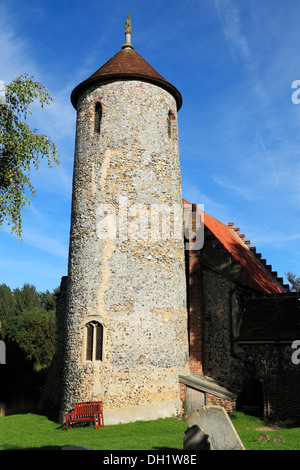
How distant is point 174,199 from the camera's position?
54.9 feet

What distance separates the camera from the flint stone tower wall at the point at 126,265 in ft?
46.8

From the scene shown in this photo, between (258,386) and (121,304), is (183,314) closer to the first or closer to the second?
(121,304)

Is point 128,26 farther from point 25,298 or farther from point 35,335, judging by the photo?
point 25,298

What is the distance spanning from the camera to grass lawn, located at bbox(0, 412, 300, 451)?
1006cm

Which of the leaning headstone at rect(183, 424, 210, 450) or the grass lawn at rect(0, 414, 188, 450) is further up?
the leaning headstone at rect(183, 424, 210, 450)

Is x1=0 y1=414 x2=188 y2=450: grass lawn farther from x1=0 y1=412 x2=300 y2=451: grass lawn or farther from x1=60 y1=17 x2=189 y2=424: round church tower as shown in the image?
x1=60 y1=17 x2=189 y2=424: round church tower

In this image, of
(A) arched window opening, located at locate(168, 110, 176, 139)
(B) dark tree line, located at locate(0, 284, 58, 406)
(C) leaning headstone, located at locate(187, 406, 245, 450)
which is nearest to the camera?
(C) leaning headstone, located at locate(187, 406, 245, 450)

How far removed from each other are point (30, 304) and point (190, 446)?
58.9 meters

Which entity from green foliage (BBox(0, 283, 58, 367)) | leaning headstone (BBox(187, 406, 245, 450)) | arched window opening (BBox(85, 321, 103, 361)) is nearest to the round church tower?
arched window opening (BBox(85, 321, 103, 361))

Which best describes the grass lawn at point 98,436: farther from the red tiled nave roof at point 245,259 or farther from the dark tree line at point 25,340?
the red tiled nave roof at point 245,259

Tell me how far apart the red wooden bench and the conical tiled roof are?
12.5 m

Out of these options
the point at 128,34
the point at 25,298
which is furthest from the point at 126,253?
the point at 25,298

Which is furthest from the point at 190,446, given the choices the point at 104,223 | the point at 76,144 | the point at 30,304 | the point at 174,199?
the point at 30,304

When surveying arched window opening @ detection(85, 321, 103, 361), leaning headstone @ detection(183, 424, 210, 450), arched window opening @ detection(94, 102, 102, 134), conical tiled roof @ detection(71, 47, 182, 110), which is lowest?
leaning headstone @ detection(183, 424, 210, 450)
